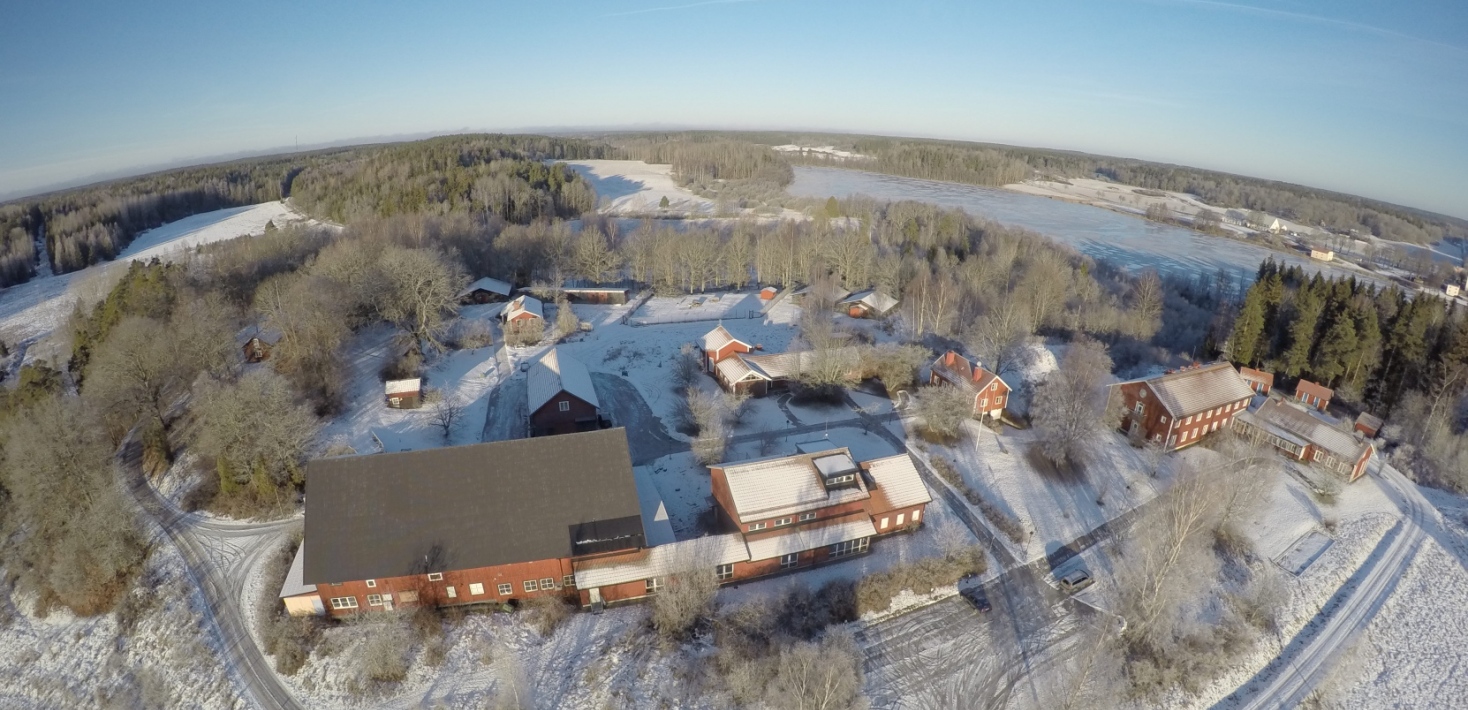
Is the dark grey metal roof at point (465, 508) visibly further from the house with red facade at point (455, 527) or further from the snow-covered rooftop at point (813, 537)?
the snow-covered rooftop at point (813, 537)

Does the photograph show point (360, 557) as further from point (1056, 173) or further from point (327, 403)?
point (1056, 173)

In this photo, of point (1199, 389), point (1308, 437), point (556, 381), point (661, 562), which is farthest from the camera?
point (1199, 389)

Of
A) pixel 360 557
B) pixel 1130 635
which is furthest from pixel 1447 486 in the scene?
pixel 360 557

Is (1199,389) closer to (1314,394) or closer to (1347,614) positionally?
(1314,394)

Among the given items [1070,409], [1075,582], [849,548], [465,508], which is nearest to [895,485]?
[849,548]

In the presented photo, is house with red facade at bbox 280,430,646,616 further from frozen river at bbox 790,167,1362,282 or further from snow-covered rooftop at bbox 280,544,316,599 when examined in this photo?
frozen river at bbox 790,167,1362,282

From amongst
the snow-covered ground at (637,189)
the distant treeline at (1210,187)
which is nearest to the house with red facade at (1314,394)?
the snow-covered ground at (637,189)
